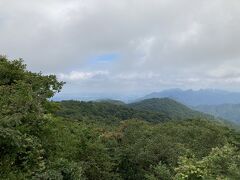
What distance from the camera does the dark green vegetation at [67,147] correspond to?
1533 cm

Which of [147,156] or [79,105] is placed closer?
[147,156]

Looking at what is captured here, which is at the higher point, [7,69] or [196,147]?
[7,69]

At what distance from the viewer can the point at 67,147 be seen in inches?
1036

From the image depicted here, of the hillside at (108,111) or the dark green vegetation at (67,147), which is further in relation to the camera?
the hillside at (108,111)

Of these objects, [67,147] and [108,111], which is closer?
[67,147]

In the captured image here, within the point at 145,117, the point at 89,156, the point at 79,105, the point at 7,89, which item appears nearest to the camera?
the point at 7,89

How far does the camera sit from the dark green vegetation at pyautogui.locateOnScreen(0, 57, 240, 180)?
15328 millimetres

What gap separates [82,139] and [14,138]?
73.8ft

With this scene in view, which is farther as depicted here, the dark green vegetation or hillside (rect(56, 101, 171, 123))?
hillside (rect(56, 101, 171, 123))

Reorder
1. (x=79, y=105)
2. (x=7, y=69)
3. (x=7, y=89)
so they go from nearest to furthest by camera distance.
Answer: (x=7, y=89) < (x=7, y=69) < (x=79, y=105)

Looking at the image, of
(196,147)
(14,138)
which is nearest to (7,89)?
(14,138)

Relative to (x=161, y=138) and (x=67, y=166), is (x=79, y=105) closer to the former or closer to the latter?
(x=161, y=138)

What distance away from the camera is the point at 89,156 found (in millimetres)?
35594

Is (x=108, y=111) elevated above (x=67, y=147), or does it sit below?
below
